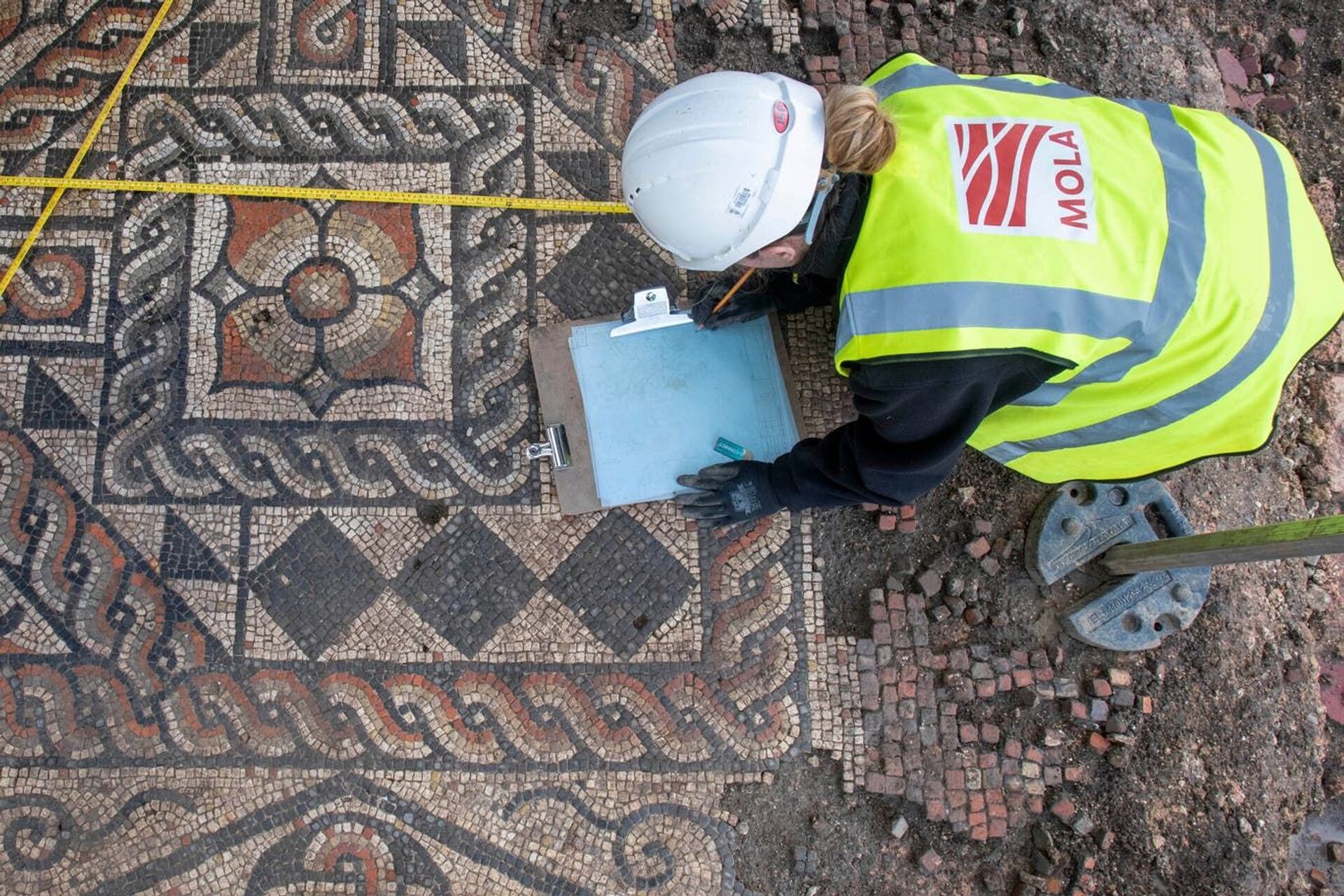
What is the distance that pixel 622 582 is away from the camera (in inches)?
142

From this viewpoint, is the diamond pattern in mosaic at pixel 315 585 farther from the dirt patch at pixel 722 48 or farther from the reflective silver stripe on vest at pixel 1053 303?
the dirt patch at pixel 722 48

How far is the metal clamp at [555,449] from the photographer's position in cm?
361

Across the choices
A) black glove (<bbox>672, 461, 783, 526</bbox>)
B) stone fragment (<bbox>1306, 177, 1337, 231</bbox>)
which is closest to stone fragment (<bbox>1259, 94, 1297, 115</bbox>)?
stone fragment (<bbox>1306, 177, 1337, 231</bbox>)

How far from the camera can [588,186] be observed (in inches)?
153

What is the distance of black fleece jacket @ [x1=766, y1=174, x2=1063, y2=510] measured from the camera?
7.80 ft

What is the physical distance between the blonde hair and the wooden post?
158 centimetres

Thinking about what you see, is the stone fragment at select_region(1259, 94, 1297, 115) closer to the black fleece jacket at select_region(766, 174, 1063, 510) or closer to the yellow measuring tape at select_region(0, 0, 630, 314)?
the black fleece jacket at select_region(766, 174, 1063, 510)

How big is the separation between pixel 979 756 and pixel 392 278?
3159 millimetres

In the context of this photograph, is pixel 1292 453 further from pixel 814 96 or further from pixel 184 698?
pixel 184 698

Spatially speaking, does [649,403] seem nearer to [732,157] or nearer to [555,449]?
[555,449]

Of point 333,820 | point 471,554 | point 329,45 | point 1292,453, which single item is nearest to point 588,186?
point 329,45

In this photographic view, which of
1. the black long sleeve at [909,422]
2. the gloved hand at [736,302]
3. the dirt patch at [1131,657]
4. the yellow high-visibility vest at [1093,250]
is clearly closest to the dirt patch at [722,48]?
the dirt patch at [1131,657]

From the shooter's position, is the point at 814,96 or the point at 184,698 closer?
the point at 814,96

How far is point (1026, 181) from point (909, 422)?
2.35 ft
